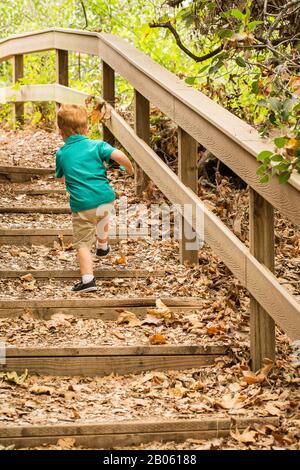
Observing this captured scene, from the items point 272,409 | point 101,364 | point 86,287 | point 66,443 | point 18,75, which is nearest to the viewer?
point 66,443

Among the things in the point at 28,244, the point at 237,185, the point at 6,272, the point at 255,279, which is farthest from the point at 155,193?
the point at 255,279

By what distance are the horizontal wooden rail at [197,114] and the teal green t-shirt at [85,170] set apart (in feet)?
1.82

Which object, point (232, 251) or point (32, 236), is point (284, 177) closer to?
point (232, 251)

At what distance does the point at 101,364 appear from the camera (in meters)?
4.25

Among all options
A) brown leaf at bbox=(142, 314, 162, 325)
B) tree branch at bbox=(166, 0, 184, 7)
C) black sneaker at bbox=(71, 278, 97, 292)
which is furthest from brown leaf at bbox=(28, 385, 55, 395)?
tree branch at bbox=(166, 0, 184, 7)

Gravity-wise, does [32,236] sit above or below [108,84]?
below

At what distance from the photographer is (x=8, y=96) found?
10.7 metres

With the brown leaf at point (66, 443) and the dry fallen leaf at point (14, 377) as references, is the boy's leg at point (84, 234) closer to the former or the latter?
the dry fallen leaf at point (14, 377)

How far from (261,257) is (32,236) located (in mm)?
2320

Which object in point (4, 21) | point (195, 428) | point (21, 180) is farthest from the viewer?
point (4, 21)

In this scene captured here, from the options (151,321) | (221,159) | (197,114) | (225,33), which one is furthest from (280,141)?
(151,321)

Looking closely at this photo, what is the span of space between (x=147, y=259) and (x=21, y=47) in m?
5.20

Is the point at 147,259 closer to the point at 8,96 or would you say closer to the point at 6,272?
the point at 6,272

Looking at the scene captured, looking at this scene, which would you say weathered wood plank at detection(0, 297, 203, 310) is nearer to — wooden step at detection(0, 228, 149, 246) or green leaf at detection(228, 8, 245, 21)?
wooden step at detection(0, 228, 149, 246)
